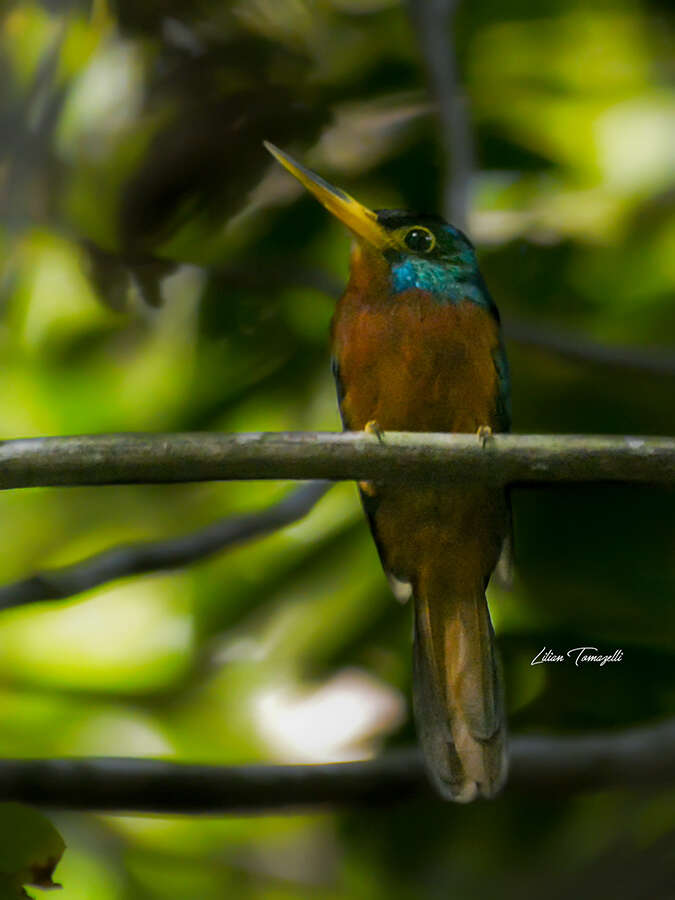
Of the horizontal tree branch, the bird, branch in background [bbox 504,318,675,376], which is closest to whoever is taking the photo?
the horizontal tree branch

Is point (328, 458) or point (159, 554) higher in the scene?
point (159, 554)

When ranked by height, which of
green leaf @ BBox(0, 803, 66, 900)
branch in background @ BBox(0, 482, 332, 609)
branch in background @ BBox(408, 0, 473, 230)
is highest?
branch in background @ BBox(408, 0, 473, 230)

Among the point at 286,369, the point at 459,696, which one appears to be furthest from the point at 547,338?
the point at 459,696

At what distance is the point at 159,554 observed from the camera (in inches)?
119

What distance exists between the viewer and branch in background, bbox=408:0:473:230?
143 inches

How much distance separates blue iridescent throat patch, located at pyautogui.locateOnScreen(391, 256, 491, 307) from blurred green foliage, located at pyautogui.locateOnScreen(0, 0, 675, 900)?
0.38 meters

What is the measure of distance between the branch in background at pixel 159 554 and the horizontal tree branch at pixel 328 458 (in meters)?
0.80

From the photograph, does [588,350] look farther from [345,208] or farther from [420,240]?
[345,208]

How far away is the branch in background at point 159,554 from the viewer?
287 cm

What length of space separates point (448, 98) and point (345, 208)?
0.69 metres

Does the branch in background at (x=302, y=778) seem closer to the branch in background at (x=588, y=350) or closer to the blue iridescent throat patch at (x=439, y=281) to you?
the branch in background at (x=588, y=350)

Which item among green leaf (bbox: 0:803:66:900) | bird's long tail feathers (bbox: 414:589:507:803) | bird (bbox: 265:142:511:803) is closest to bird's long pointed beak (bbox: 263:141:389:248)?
bird (bbox: 265:142:511:803)

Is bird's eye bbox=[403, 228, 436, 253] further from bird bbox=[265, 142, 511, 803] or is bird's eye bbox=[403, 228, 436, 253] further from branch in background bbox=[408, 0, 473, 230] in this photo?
branch in background bbox=[408, 0, 473, 230]

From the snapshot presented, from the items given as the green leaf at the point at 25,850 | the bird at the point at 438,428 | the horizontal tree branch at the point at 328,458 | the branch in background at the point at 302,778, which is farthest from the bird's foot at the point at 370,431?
the green leaf at the point at 25,850
